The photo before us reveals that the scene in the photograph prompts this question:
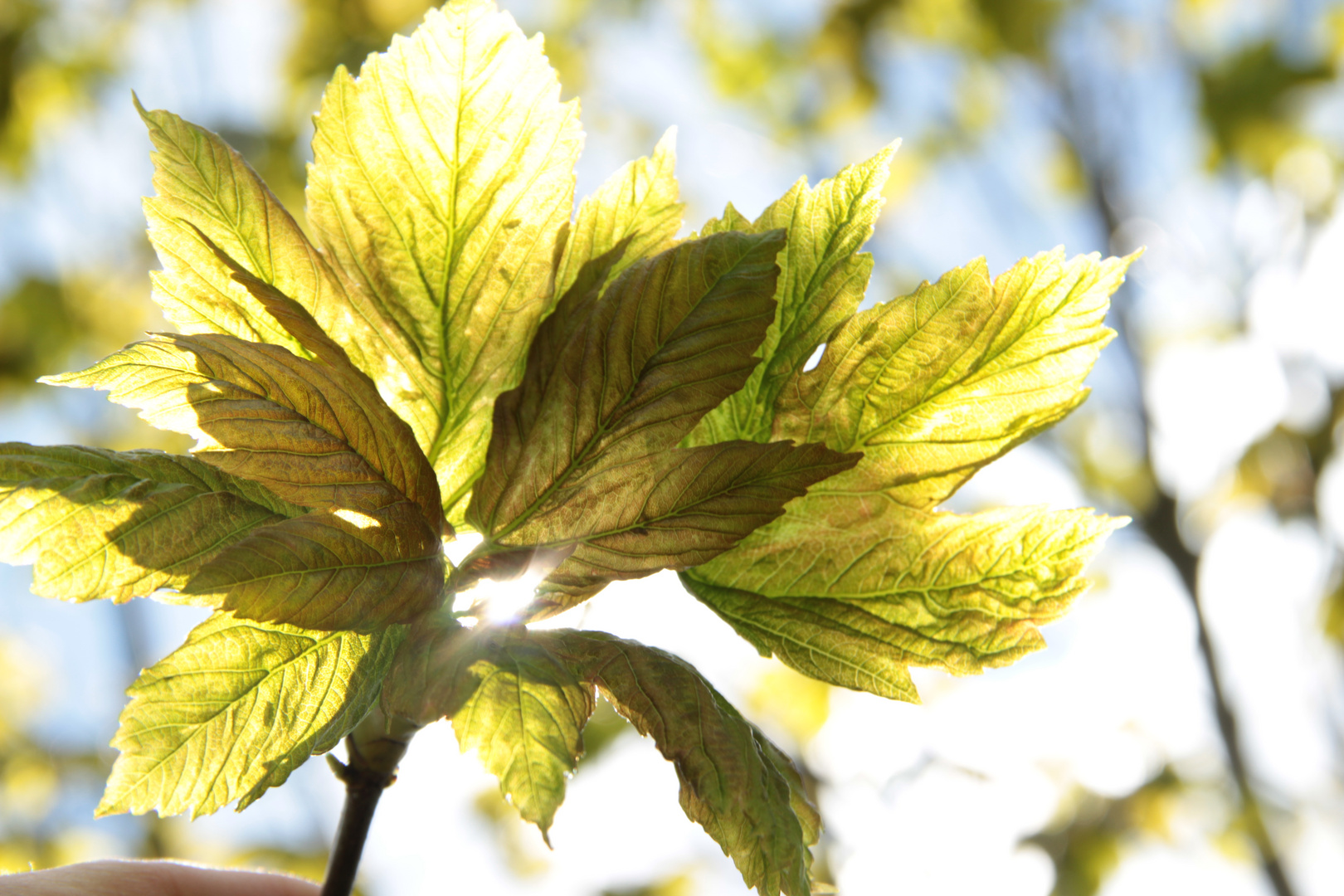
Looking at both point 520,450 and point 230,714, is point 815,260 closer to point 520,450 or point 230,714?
point 520,450

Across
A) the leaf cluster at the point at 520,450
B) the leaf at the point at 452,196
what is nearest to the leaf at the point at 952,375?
the leaf cluster at the point at 520,450

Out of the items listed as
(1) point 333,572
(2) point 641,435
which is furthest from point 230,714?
(2) point 641,435

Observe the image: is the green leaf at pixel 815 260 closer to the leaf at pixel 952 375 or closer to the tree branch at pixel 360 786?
the leaf at pixel 952 375


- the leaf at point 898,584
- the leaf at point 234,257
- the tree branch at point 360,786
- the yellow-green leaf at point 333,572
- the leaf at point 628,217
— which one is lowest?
the tree branch at point 360,786

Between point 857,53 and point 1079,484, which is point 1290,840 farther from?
point 857,53

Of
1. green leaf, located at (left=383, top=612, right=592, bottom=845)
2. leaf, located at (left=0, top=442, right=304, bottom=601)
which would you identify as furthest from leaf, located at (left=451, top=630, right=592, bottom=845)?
leaf, located at (left=0, top=442, right=304, bottom=601)

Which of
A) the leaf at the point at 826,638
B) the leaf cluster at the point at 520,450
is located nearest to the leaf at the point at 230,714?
the leaf cluster at the point at 520,450

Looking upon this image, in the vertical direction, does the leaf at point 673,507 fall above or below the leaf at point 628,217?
below
